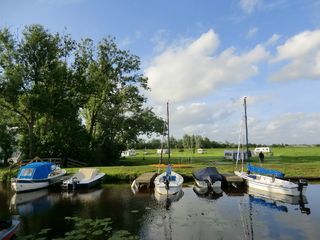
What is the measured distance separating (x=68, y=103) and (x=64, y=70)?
17.2 ft

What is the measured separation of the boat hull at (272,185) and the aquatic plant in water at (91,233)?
15.9m

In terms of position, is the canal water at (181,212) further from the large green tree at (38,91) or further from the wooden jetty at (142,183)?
the large green tree at (38,91)

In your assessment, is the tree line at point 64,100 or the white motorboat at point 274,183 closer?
the white motorboat at point 274,183

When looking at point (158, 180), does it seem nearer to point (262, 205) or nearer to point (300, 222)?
point (262, 205)

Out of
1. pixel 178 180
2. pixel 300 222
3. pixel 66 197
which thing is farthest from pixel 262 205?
pixel 66 197

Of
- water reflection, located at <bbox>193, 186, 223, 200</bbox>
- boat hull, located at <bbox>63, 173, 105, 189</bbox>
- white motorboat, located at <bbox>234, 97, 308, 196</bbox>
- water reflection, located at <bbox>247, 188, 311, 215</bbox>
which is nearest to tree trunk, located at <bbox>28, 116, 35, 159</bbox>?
boat hull, located at <bbox>63, 173, 105, 189</bbox>

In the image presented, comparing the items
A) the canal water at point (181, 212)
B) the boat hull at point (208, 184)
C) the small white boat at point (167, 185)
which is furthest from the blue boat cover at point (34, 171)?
the boat hull at point (208, 184)

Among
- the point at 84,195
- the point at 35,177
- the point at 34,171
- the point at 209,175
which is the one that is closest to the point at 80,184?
the point at 84,195

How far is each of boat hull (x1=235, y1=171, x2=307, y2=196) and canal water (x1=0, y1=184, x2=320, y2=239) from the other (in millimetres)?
869

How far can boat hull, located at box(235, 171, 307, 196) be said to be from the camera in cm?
2878

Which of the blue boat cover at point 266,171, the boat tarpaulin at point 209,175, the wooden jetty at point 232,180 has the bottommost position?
the wooden jetty at point 232,180

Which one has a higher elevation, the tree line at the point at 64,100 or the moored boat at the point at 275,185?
the tree line at the point at 64,100

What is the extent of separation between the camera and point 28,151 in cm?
5431

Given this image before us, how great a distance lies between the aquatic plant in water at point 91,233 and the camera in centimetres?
1720
